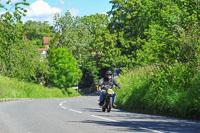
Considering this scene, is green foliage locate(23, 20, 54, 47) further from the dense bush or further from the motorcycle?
the motorcycle

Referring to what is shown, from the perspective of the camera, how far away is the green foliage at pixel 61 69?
226 ft

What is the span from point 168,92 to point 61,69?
174 ft

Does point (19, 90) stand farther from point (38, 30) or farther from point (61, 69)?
point (38, 30)

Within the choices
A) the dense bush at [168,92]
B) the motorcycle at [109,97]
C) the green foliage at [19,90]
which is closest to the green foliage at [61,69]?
the green foliage at [19,90]

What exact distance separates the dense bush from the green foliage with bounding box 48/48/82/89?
45794mm

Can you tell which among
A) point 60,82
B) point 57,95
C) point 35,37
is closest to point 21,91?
point 57,95

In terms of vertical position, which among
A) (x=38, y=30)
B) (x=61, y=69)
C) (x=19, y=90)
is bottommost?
(x=19, y=90)

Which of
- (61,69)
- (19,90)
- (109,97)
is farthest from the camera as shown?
(61,69)

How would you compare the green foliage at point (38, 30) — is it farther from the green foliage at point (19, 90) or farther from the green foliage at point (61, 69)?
the green foliage at point (19, 90)

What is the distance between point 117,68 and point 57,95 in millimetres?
13352

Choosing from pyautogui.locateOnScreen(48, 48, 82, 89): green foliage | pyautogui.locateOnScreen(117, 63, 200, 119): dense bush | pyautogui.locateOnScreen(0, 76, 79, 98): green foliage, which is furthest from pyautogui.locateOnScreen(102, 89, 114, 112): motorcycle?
pyautogui.locateOnScreen(48, 48, 82, 89): green foliage

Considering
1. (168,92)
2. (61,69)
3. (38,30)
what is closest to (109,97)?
(168,92)

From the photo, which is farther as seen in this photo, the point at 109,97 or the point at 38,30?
the point at 38,30

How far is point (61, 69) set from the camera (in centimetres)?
6988
